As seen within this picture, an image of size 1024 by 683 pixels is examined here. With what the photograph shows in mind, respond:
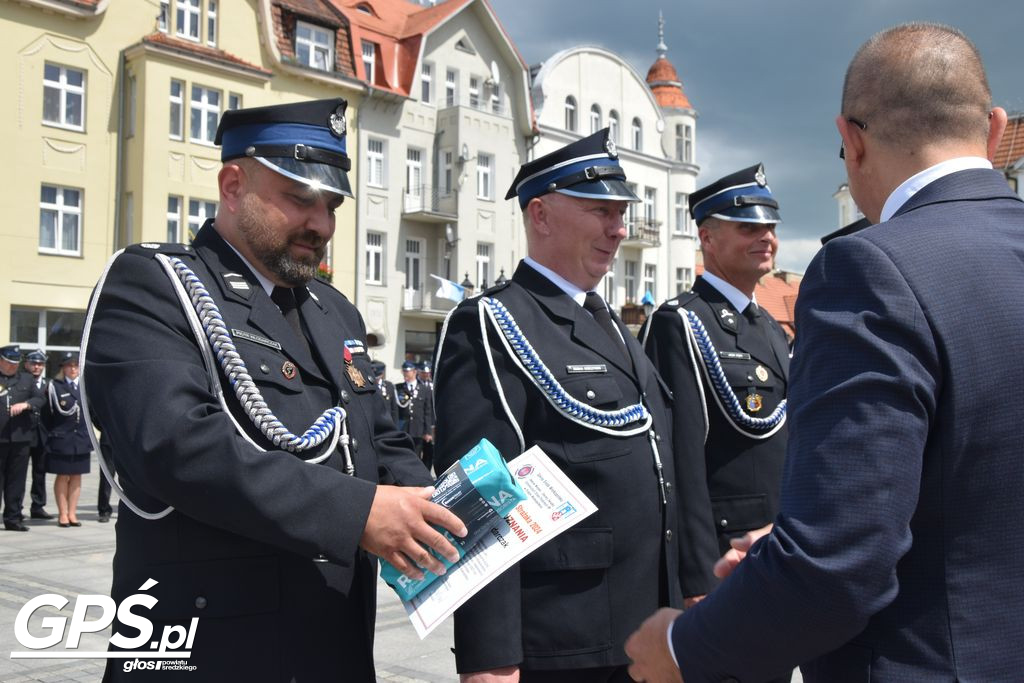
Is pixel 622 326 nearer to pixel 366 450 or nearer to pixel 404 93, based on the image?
pixel 366 450

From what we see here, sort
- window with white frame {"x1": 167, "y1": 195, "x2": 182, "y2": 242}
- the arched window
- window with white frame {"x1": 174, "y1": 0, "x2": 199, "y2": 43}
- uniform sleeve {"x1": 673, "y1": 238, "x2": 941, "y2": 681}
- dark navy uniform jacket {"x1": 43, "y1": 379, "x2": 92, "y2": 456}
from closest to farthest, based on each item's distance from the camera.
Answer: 1. uniform sleeve {"x1": 673, "y1": 238, "x2": 941, "y2": 681}
2. dark navy uniform jacket {"x1": 43, "y1": 379, "x2": 92, "y2": 456}
3. window with white frame {"x1": 167, "y1": 195, "x2": 182, "y2": 242}
4. window with white frame {"x1": 174, "y1": 0, "x2": 199, "y2": 43}
5. the arched window

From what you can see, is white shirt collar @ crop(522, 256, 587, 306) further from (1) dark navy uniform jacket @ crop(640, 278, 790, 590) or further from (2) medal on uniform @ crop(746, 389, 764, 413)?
(2) medal on uniform @ crop(746, 389, 764, 413)

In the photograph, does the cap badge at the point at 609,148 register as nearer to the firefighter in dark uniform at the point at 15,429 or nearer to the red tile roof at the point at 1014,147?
the firefighter in dark uniform at the point at 15,429

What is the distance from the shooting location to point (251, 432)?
253 cm

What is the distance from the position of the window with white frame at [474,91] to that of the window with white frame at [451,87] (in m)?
0.50

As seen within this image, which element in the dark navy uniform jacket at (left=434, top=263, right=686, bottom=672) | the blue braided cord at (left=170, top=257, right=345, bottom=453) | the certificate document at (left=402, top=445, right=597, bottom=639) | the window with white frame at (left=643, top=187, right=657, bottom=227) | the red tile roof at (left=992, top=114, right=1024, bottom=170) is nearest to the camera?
the certificate document at (left=402, top=445, right=597, bottom=639)

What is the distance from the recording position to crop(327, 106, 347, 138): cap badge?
2.97m

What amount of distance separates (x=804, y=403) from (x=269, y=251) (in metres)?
1.62

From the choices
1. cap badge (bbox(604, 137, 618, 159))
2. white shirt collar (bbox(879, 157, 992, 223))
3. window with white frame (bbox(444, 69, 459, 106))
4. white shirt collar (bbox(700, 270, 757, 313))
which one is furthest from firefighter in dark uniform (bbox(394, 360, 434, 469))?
white shirt collar (bbox(879, 157, 992, 223))

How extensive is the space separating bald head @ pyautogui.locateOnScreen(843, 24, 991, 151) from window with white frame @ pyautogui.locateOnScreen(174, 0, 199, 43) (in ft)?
84.3

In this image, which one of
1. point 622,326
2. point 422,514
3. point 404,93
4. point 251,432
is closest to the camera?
point 422,514

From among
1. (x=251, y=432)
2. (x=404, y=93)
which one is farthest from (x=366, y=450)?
(x=404, y=93)

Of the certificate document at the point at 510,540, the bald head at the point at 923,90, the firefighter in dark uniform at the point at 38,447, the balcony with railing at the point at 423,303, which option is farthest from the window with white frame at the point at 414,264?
the bald head at the point at 923,90

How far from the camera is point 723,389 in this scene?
4145mm
